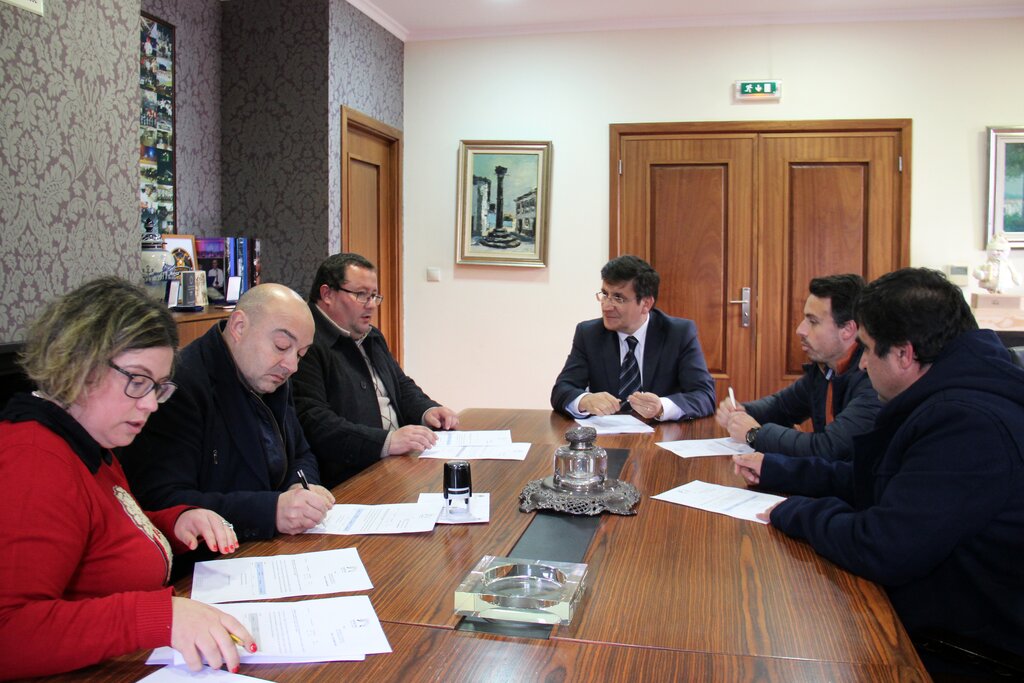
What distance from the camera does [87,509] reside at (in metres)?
1.29

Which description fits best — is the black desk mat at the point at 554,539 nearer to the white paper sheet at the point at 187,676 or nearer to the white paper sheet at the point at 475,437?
the white paper sheet at the point at 187,676

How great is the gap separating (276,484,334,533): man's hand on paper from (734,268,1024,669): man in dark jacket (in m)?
0.96

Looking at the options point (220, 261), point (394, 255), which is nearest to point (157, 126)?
point (220, 261)

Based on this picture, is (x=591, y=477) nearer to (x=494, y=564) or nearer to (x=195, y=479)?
(x=494, y=564)

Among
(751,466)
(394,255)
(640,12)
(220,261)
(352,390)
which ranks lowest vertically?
(751,466)

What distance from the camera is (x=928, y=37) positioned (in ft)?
16.5

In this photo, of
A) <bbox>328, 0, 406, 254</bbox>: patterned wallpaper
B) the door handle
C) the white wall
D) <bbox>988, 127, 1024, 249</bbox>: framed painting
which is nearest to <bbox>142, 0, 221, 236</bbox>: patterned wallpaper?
<bbox>328, 0, 406, 254</bbox>: patterned wallpaper

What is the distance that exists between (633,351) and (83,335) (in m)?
2.47

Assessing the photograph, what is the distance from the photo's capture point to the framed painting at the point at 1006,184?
16.4 ft

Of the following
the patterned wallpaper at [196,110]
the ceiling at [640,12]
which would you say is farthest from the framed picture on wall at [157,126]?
the ceiling at [640,12]

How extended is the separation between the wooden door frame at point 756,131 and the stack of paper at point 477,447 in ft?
9.17

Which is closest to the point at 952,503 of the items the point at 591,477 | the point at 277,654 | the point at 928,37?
the point at 591,477

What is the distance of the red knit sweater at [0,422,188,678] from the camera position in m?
1.12

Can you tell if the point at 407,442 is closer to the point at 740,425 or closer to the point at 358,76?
the point at 740,425
